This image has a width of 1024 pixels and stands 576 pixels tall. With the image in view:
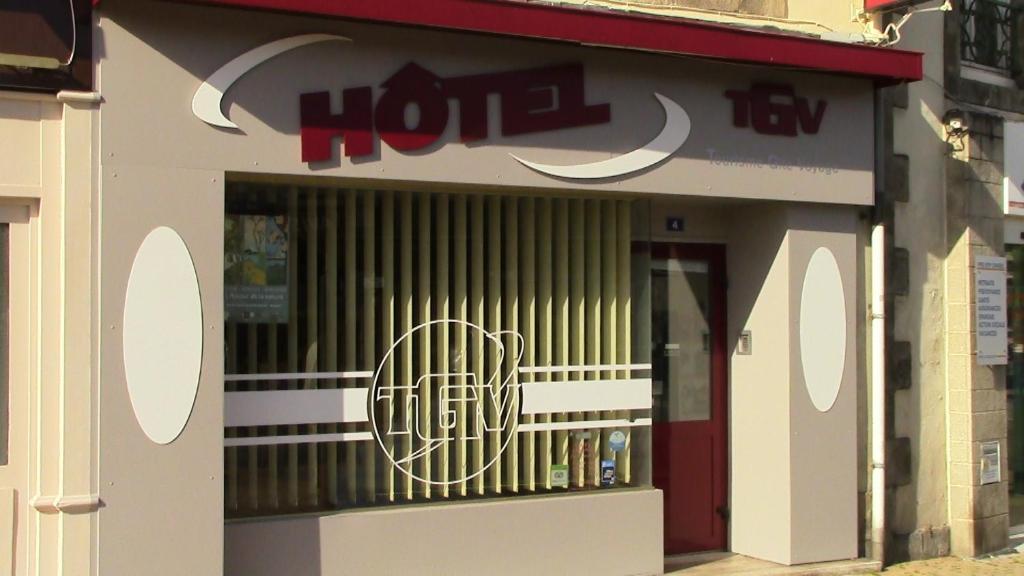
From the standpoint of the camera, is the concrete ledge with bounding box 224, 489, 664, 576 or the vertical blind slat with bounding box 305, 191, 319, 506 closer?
the concrete ledge with bounding box 224, 489, 664, 576

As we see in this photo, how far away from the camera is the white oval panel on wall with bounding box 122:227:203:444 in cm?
618

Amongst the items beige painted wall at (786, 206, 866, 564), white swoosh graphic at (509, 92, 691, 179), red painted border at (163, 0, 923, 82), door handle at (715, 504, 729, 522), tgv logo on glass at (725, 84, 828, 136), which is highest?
red painted border at (163, 0, 923, 82)

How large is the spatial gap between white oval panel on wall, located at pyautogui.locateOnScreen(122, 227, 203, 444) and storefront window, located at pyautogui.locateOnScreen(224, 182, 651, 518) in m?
0.51

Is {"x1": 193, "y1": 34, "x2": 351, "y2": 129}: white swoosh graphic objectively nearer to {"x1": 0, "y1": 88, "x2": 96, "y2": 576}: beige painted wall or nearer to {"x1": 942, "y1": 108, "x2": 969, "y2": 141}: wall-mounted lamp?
{"x1": 0, "y1": 88, "x2": 96, "y2": 576}: beige painted wall

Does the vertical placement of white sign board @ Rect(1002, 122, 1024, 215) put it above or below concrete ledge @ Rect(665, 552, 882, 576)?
above

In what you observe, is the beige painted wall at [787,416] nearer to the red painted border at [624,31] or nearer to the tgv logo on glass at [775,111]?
the tgv logo on glass at [775,111]

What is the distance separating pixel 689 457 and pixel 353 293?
2860 mm

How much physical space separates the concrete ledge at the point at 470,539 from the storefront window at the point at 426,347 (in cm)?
20

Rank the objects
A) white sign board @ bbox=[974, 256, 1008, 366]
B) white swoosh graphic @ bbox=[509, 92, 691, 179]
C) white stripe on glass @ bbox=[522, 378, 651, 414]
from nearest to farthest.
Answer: white swoosh graphic @ bbox=[509, 92, 691, 179], white stripe on glass @ bbox=[522, 378, 651, 414], white sign board @ bbox=[974, 256, 1008, 366]

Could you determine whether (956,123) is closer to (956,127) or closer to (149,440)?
(956,127)

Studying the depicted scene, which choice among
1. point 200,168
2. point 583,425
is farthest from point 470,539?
point 200,168

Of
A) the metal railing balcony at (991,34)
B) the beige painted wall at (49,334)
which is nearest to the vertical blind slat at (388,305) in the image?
the beige painted wall at (49,334)

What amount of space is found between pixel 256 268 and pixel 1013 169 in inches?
241

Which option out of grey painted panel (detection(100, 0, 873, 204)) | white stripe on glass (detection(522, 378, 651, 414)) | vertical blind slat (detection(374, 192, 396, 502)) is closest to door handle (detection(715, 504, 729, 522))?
white stripe on glass (detection(522, 378, 651, 414))
